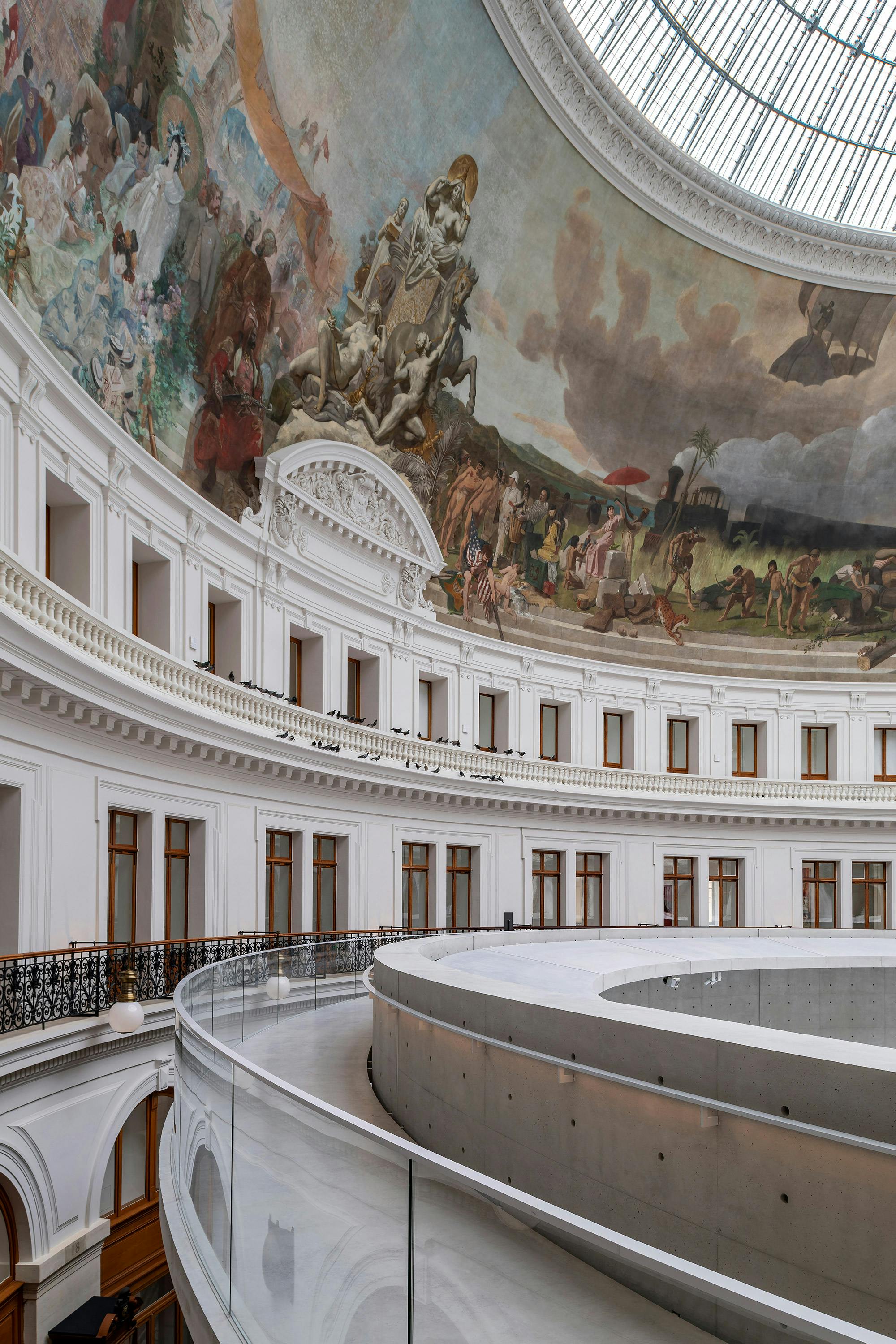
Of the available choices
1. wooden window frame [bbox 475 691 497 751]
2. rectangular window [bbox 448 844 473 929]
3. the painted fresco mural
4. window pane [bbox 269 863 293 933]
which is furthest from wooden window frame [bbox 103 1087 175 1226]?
wooden window frame [bbox 475 691 497 751]

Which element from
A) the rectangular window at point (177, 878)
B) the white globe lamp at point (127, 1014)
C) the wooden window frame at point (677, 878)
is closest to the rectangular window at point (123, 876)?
the rectangular window at point (177, 878)

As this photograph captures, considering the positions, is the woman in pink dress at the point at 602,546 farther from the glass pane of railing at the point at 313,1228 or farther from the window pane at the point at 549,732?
the glass pane of railing at the point at 313,1228

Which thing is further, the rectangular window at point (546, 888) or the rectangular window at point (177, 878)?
the rectangular window at point (546, 888)

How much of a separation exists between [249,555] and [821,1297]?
2254 cm

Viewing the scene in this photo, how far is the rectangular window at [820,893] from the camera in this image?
3962cm

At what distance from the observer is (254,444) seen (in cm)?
2517

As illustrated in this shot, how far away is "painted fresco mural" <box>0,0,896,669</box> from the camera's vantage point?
18.9 meters

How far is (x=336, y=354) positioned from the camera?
27141mm

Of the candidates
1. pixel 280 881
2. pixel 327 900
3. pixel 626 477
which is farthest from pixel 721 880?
pixel 280 881

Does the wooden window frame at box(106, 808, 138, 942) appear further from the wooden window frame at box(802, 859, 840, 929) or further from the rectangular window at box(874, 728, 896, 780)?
the rectangular window at box(874, 728, 896, 780)

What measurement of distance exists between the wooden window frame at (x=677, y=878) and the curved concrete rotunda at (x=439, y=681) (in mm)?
200

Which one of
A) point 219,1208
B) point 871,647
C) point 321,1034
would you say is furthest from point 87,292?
point 871,647

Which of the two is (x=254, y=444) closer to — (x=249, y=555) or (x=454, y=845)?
(x=249, y=555)

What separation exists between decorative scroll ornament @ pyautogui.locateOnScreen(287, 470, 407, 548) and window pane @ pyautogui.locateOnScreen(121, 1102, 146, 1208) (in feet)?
46.8
